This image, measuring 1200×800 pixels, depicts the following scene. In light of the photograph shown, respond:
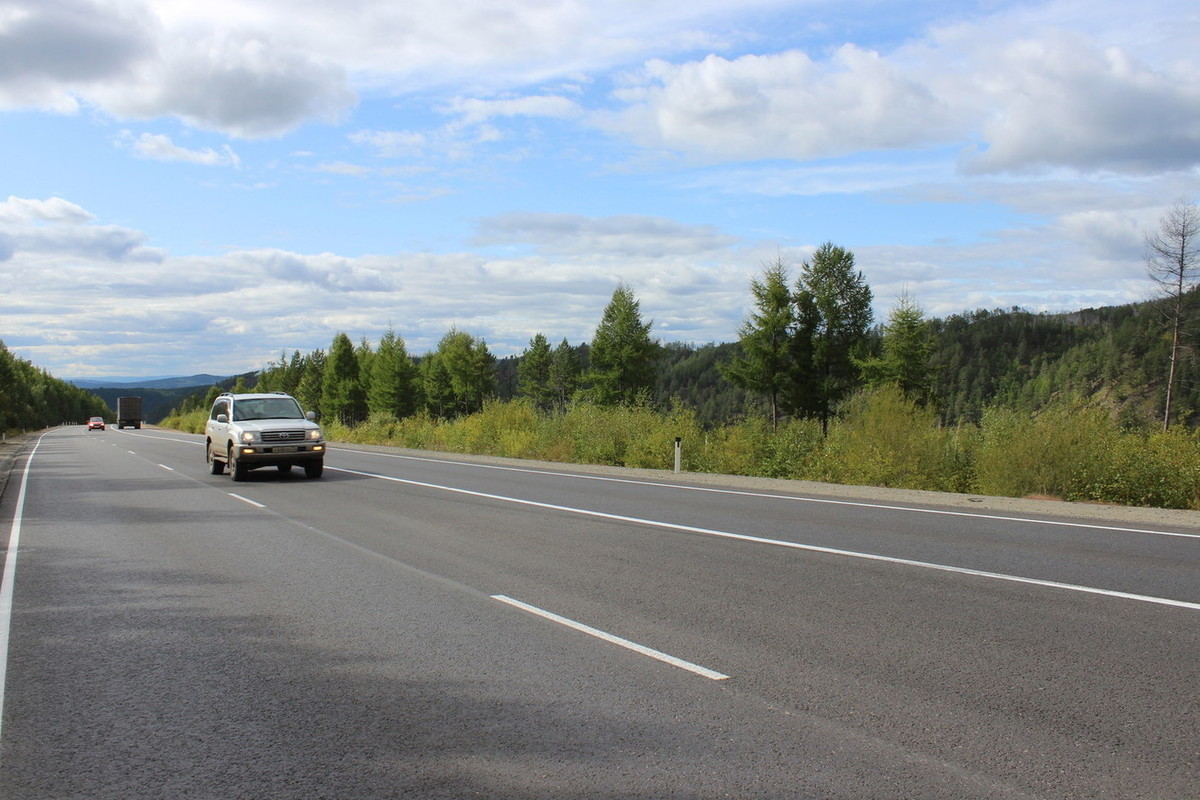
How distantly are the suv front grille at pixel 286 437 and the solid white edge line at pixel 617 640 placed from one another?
13.6 meters

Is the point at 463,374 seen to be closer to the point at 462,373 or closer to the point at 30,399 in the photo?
the point at 462,373

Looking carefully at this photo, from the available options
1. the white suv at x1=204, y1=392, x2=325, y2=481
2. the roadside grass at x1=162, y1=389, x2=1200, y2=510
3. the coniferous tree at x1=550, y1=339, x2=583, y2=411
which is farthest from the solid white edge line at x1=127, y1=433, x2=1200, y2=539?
A: the coniferous tree at x1=550, y1=339, x2=583, y2=411

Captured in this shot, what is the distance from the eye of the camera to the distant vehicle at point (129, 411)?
9300cm

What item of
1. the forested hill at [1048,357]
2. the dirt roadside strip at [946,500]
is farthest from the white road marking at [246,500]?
the forested hill at [1048,357]

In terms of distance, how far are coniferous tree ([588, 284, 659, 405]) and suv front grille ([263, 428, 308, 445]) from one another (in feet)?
141

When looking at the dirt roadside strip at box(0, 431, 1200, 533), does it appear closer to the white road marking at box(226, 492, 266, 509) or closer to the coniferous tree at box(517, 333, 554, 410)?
the white road marking at box(226, 492, 266, 509)

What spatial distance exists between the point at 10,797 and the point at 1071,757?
4684 mm

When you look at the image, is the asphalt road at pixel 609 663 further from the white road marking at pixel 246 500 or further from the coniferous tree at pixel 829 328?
the coniferous tree at pixel 829 328

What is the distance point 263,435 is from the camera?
19.3 meters

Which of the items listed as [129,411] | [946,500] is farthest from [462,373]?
[946,500]

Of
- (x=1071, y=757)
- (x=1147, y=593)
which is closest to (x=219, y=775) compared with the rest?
(x=1071, y=757)

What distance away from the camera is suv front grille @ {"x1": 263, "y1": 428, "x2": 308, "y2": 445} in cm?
1934

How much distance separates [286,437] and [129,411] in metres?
86.2

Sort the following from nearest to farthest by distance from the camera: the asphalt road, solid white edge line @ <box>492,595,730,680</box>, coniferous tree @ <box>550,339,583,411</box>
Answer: the asphalt road → solid white edge line @ <box>492,595,730,680</box> → coniferous tree @ <box>550,339,583,411</box>
